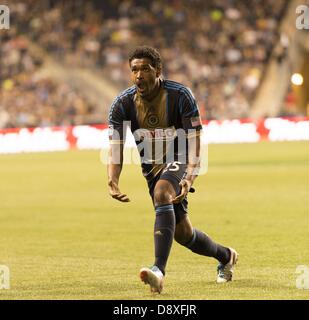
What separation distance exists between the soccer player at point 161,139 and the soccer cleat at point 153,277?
6.7 inches

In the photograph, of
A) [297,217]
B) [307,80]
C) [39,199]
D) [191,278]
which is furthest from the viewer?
[307,80]

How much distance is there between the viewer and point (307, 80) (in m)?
23.9

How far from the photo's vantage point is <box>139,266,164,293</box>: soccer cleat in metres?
7.58

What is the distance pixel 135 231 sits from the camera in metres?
13.7

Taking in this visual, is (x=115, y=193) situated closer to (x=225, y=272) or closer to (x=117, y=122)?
(x=117, y=122)

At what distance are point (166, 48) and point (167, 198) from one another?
3191 centimetres

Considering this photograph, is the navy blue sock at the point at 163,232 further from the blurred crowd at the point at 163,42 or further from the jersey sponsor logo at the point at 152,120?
the blurred crowd at the point at 163,42

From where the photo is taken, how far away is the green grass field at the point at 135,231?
864 cm

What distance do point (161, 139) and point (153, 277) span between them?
4.32 feet

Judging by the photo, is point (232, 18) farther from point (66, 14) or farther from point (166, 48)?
point (66, 14)

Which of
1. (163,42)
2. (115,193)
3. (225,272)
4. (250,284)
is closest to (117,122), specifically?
(115,193)

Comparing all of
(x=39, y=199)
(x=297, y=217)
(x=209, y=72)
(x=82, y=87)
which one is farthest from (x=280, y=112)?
(x=297, y=217)

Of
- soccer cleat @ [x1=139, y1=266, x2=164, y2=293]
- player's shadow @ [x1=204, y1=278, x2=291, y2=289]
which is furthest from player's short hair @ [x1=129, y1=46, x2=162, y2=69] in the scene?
player's shadow @ [x1=204, y1=278, x2=291, y2=289]

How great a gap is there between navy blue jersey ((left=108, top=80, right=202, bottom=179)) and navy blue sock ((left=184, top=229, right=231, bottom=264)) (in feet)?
2.34
